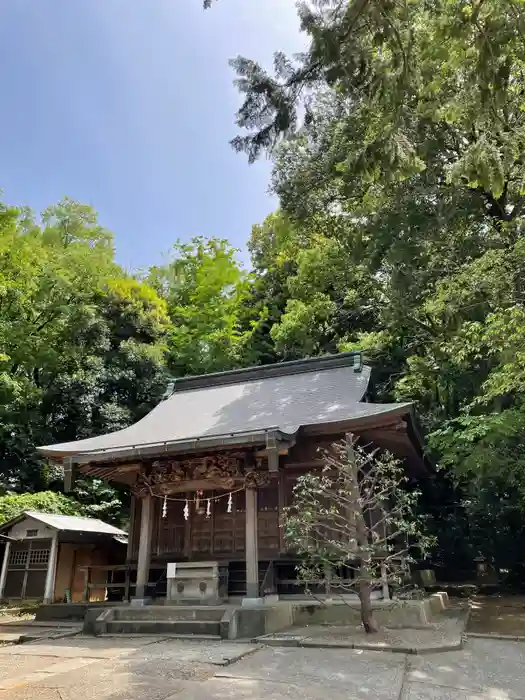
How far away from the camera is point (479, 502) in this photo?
14445 mm

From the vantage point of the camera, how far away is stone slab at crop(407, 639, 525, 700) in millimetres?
4598

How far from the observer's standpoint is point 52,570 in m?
12.5

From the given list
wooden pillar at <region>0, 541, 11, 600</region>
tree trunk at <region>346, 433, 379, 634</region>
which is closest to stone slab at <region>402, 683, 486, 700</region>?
tree trunk at <region>346, 433, 379, 634</region>

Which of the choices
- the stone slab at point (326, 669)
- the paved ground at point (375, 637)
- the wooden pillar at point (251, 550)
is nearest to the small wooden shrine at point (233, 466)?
the wooden pillar at point (251, 550)

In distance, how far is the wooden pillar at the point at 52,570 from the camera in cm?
1223

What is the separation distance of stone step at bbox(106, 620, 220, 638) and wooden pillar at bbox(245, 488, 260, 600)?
907 millimetres

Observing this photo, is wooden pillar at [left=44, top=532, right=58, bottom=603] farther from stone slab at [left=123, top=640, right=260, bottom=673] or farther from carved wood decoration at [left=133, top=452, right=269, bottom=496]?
stone slab at [left=123, top=640, right=260, bottom=673]

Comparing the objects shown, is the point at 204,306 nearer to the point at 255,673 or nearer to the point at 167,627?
the point at 167,627

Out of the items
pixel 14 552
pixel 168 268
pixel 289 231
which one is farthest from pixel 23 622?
pixel 168 268

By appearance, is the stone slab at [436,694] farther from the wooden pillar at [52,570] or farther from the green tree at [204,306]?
the green tree at [204,306]

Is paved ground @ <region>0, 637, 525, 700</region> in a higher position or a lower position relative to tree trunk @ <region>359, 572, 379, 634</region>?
lower

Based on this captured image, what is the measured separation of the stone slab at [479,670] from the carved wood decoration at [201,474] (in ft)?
13.6

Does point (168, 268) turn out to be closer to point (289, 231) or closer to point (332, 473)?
point (289, 231)

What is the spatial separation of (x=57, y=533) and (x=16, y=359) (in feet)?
31.4
